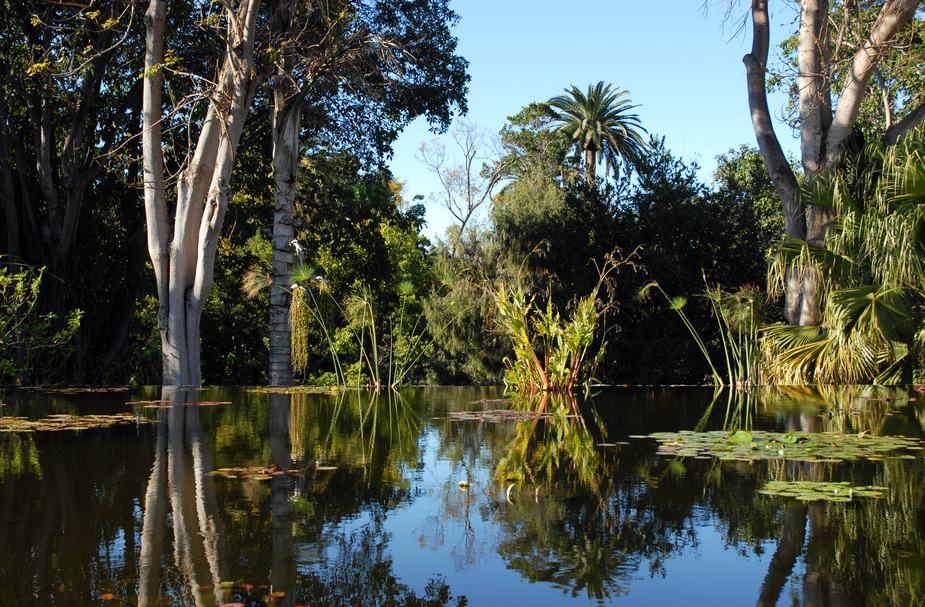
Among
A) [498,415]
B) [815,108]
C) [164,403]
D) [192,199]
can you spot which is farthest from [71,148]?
[815,108]

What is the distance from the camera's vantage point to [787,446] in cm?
364

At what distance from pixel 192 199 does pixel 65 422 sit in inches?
176

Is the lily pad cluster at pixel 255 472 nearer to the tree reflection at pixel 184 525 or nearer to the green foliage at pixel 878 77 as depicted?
the tree reflection at pixel 184 525

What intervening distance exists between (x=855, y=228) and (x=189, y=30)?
9.32 metres

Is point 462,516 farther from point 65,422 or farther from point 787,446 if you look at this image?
point 65,422

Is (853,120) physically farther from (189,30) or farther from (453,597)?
(453,597)

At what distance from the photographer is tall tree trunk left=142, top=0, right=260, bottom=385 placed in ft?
28.5

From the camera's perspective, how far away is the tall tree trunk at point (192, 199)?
8.67 m

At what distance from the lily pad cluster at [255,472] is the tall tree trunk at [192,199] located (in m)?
6.30

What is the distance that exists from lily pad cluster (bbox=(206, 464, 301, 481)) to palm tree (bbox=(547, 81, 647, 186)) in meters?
28.6

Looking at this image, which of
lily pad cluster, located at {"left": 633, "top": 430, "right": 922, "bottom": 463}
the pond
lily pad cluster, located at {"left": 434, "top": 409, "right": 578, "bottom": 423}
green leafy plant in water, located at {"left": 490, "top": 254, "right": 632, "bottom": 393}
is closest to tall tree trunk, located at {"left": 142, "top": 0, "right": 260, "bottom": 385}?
green leafy plant in water, located at {"left": 490, "top": 254, "right": 632, "bottom": 393}

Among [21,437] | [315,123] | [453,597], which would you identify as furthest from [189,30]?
[453,597]

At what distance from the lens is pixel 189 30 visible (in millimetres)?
10914


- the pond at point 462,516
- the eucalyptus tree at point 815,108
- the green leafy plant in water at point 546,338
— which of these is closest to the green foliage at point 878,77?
the eucalyptus tree at point 815,108
